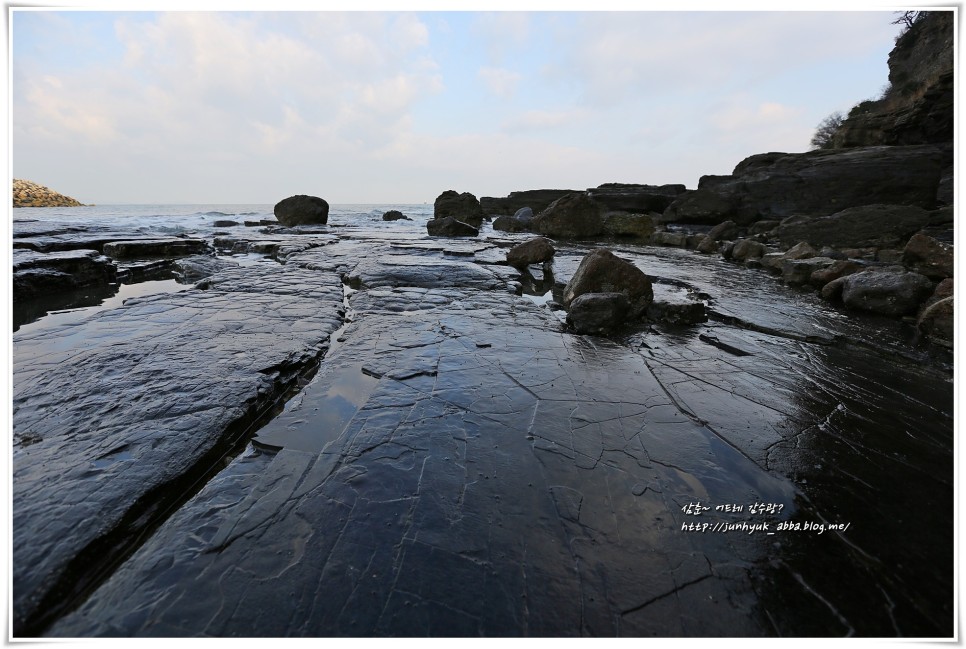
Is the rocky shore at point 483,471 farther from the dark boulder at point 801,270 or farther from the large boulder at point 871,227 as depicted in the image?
the large boulder at point 871,227

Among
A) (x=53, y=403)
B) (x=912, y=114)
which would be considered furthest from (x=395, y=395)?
(x=912, y=114)

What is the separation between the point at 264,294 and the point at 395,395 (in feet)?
9.59

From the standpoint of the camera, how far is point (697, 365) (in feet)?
9.18

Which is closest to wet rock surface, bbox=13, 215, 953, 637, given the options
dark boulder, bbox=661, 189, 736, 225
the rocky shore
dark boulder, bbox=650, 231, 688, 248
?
the rocky shore

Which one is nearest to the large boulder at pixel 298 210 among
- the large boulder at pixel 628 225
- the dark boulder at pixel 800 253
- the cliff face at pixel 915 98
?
the large boulder at pixel 628 225

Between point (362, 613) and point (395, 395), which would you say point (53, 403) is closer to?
point (395, 395)

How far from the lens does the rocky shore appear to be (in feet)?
3.56

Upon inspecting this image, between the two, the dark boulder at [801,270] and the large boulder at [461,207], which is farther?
the large boulder at [461,207]

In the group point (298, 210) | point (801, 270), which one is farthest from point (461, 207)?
point (801, 270)

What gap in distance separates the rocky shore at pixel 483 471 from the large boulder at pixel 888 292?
0.22 ft

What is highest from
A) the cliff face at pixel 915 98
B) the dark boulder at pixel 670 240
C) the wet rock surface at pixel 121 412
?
the cliff face at pixel 915 98

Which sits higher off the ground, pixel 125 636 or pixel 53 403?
pixel 53 403

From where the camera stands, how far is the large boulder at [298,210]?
1875 centimetres

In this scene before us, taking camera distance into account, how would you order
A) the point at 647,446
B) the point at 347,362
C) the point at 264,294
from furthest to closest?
the point at 264,294 < the point at 347,362 < the point at 647,446
